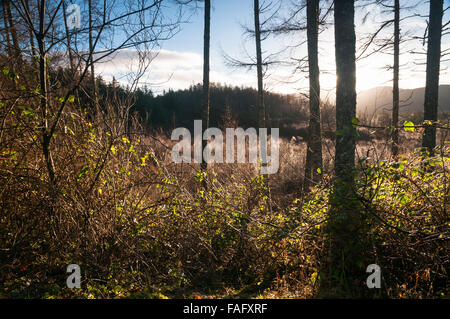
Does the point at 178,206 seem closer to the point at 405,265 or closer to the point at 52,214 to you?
the point at 52,214

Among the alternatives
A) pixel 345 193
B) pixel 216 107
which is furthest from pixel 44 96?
pixel 216 107

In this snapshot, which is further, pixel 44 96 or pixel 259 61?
pixel 259 61

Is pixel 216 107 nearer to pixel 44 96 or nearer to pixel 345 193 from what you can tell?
pixel 44 96

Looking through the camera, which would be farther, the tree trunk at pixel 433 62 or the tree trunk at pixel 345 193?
the tree trunk at pixel 433 62

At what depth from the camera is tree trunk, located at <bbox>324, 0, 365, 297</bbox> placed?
286 cm

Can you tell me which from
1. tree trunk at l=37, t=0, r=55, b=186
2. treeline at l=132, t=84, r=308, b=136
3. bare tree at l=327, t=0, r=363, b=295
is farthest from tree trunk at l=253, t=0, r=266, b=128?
treeline at l=132, t=84, r=308, b=136

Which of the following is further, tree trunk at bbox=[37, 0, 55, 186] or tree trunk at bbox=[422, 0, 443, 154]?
tree trunk at bbox=[422, 0, 443, 154]

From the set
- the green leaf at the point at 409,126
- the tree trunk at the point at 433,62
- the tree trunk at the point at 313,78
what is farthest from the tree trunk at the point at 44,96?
the tree trunk at the point at 433,62

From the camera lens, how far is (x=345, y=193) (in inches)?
118

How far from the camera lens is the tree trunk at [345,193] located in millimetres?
2855

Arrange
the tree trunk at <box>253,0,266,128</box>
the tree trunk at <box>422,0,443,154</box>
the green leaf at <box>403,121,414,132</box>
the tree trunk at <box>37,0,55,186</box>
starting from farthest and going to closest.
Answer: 1. the tree trunk at <box>253,0,266,128</box>
2. the tree trunk at <box>422,0,443,154</box>
3. the tree trunk at <box>37,0,55,186</box>
4. the green leaf at <box>403,121,414,132</box>

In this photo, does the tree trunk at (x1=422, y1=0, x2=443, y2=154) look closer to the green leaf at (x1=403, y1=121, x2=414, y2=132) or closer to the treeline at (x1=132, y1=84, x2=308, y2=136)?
the green leaf at (x1=403, y1=121, x2=414, y2=132)

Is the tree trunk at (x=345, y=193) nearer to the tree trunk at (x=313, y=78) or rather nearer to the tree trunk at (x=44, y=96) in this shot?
the tree trunk at (x=313, y=78)
